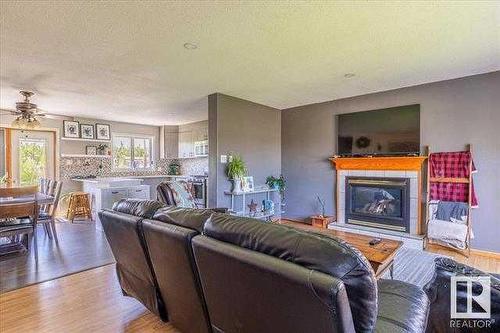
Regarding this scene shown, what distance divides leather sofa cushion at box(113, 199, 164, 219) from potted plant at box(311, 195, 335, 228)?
3.68 meters

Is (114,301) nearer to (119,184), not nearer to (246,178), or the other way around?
(246,178)

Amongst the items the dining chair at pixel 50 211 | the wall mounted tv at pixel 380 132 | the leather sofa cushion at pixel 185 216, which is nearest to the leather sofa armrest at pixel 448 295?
the leather sofa cushion at pixel 185 216

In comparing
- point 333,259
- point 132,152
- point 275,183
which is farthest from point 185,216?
point 132,152

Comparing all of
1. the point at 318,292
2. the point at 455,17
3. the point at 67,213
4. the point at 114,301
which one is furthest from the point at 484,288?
the point at 67,213

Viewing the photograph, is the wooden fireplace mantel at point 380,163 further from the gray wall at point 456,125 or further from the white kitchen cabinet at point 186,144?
the white kitchen cabinet at point 186,144

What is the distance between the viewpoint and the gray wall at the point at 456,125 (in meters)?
3.61

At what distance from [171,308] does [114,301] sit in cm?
90

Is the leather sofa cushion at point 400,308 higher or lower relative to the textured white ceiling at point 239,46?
lower

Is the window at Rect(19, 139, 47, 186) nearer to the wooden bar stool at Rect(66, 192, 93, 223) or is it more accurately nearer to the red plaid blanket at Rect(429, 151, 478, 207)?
the wooden bar stool at Rect(66, 192, 93, 223)

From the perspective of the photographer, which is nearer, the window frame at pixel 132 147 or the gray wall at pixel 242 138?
the gray wall at pixel 242 138

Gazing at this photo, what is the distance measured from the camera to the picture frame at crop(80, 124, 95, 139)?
653 cm

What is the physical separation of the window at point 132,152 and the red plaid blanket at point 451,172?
670cm

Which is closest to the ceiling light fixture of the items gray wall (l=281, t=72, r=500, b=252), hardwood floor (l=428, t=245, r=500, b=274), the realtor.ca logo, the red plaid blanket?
gray wall (l=281, t=72, r=500, b=252)

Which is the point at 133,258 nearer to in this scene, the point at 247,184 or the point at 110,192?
the point at 247,184
